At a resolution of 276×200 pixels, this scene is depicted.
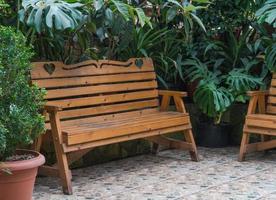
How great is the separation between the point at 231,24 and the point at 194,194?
7.71 feet

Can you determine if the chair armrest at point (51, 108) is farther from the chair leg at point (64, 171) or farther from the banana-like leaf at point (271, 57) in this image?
the banana-like leaf at point (271, 57)

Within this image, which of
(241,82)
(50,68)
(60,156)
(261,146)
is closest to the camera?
(60,156)

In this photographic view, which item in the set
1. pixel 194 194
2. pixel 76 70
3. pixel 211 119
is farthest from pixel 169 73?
pixel 194 194

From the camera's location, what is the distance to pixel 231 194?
3.75 metres

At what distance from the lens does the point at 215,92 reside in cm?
Answer: 496

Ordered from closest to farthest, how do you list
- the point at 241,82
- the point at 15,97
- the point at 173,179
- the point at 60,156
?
the point at 15,97 → the point at 60,156 → the point at 173,179 → the point at 241,82

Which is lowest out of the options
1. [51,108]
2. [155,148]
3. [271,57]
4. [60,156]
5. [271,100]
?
[155,148]

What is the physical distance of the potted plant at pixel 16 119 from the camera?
3.12m

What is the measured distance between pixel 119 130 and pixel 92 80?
0.54 m

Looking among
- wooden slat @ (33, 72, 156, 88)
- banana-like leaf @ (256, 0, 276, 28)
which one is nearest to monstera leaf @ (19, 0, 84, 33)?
wooden slat @ (33, 72, 156, 88)

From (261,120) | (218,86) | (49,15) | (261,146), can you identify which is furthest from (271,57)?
(49,15)

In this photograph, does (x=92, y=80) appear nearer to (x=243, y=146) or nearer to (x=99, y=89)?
(x=99, y=89)

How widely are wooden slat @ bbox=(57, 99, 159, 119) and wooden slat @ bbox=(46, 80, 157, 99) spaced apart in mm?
124

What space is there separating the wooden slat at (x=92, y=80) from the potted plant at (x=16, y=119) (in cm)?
59
